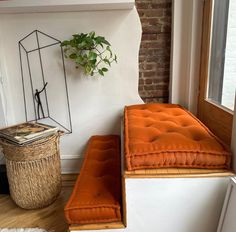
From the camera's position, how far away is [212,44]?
63.6 inches

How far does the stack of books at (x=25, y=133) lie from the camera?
155 centimetres

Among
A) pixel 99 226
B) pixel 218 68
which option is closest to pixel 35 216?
pixel 99 226

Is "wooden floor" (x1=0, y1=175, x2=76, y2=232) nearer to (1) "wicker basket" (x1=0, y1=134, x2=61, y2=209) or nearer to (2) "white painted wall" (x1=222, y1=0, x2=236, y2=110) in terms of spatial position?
(1) "wicker basket" (x1=0, y1=134, x2=61, y2=209)

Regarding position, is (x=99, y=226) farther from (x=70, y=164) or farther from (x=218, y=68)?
(x=218, y=68)

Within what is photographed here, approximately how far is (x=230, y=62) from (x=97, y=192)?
1.12 meters

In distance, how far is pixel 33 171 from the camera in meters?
1.63

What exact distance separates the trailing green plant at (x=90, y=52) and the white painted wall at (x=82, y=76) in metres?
0.08

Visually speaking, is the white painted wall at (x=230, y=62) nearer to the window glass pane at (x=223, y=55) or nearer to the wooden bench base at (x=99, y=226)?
the window glass pane at (x=223, y=55)

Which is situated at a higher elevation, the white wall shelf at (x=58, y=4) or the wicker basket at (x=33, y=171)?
the white wall shelf at (x=58, y=4)

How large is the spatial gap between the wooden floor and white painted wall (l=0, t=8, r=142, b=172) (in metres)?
0.54

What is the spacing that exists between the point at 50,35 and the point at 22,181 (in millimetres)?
1230

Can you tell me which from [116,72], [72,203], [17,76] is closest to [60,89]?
[17,76]

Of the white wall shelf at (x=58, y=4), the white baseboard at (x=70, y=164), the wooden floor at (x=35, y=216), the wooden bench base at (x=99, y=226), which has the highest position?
the white wall shelf at (x=58, y=4)

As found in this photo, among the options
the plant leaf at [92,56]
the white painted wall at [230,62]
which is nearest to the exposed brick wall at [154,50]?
the plant leaf at [92,56]
